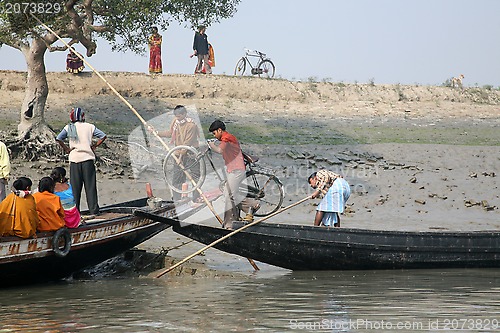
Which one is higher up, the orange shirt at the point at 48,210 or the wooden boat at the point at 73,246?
the orange shirt at the point at 48,210

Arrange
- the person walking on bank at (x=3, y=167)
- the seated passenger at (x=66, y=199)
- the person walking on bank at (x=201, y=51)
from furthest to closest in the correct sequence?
1. the person walking on bank at (x=201, y=51)
2. the person walking on bank at (x=3, y=167)
3. the seated passenger at (x=66, y=199)

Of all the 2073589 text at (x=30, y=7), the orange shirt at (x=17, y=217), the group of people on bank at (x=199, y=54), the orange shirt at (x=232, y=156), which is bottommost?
the orange shirt at (x=17, y=217)

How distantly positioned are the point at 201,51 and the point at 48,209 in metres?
16.4

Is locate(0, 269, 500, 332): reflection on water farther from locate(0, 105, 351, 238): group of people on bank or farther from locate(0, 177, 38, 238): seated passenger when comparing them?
locate(0, 105, 351, 238): group of people on bank

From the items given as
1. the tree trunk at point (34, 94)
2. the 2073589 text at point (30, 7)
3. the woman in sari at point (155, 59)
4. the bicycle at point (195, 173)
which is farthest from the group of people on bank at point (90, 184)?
the woman in sari at point (155, 59)

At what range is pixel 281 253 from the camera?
1141cm

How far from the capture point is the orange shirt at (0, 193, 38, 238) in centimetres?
970

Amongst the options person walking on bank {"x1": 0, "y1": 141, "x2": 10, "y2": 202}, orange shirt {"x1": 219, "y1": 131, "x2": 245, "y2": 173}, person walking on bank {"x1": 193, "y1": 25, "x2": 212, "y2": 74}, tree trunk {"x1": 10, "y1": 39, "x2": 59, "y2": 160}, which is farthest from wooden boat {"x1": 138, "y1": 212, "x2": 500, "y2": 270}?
person walking on bank {"x1": 193, "y1": 25, "x2": 212, "y2": 74}

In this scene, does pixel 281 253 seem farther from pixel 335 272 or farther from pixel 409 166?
pixel 409 166

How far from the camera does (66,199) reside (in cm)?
1096

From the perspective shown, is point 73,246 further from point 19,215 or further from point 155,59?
point 155,59

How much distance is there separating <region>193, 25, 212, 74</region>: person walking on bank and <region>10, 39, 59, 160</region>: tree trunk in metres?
8.03

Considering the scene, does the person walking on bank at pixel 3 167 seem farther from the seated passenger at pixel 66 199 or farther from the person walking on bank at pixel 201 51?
the person walking on bank at pixel 201 51

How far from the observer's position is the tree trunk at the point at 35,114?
57.6ft
